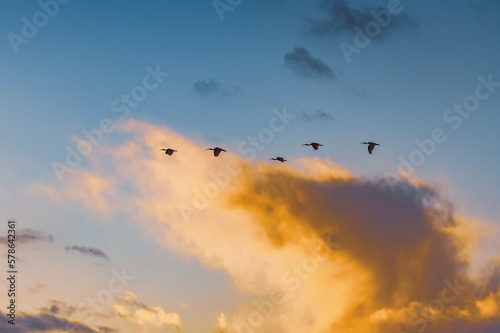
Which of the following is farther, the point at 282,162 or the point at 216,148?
the point at 282,162

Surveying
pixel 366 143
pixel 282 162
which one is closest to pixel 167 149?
pixel 282 162

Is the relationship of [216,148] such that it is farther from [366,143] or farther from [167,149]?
[366,143]

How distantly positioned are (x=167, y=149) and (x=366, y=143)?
30016 millimetres

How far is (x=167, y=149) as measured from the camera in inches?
4481

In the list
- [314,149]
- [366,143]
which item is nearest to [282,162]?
[314,149]

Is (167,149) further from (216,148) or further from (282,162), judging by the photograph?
(282,162)

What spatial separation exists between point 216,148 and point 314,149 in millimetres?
15515

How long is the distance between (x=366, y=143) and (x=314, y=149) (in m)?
8.25

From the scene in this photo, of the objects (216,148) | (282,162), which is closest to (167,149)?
(216,148)

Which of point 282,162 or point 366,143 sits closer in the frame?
point 366,143

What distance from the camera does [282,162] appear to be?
118938 mm

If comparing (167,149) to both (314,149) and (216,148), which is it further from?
(314,149)

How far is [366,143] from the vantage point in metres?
111

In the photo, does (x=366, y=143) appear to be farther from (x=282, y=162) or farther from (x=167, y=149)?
(x=167, y=149)
